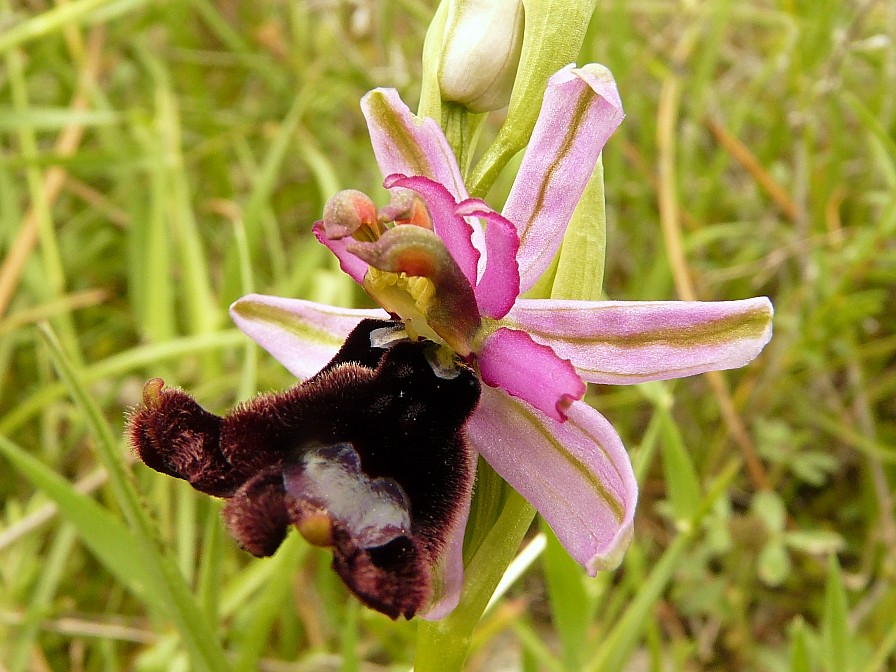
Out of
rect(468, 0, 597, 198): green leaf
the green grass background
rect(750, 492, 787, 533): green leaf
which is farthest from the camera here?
rect(750, 492, 787, 533): green leaf

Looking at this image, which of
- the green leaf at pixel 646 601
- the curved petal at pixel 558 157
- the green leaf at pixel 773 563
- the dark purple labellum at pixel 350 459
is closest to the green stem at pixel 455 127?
the curved petal at pixel 558 157

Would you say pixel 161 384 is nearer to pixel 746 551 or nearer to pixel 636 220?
pixel 746 551

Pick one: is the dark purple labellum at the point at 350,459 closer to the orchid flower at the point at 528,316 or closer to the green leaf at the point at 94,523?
the orchid flower at the point at 528,316

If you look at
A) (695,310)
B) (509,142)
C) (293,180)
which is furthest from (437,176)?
(293,180)

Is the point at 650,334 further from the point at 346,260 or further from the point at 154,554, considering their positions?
the point at 154,554

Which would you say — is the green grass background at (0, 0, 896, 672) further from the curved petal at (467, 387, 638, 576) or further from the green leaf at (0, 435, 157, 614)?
the curved petal at (467, 387, 638, 576)

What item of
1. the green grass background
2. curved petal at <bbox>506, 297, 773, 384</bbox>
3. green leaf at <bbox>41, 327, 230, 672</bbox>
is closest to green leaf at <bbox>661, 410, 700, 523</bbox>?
the green grass background
